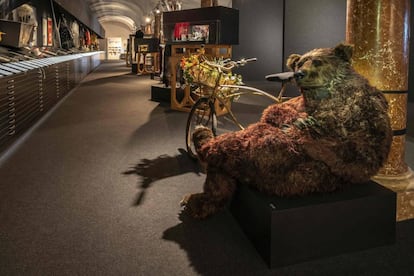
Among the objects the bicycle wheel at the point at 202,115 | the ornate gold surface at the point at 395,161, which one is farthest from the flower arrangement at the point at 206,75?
the ornate gold surface at the point at 395,161

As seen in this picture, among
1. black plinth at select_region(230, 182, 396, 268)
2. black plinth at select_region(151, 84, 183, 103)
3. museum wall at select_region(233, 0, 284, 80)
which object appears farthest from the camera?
museum wall at select_region(233, 0, 284, 80)

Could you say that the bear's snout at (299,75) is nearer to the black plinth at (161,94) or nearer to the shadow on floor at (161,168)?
the shadow on floor at (161,168)

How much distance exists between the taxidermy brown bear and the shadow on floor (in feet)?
4.28

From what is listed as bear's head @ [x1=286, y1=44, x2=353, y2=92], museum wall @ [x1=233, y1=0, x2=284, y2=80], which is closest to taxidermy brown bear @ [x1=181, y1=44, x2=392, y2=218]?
bear's head @ [x1=286, y1=44, x2=353, y2=92]

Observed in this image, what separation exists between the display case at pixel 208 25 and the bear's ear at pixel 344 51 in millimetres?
5327

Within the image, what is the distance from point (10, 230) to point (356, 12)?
7.95 ft

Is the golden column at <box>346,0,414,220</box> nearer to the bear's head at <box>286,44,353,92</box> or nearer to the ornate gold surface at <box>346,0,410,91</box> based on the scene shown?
the ornate gold surface at <box>346,0,410,91</box>

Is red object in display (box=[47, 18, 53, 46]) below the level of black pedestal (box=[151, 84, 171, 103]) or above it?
above

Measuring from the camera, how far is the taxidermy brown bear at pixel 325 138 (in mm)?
1957

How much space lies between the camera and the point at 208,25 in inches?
286

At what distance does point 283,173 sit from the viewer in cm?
200

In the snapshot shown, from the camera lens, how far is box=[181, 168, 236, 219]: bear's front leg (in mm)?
2281

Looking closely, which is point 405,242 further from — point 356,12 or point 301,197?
point 356,12

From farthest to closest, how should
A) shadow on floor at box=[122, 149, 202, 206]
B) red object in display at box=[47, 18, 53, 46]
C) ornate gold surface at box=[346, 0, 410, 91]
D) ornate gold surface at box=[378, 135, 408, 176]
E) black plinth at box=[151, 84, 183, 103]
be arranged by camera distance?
red object in display at box=[47, 18, 53, 46] < black plinth at box=[151, 84, 183, 103] < shadow on floor at box=[122, 149, 202, 206] < ornate gold surface at box=[378, 135, 408, 176] < ornate gold surface at box=[346, 0, 410, 91]
